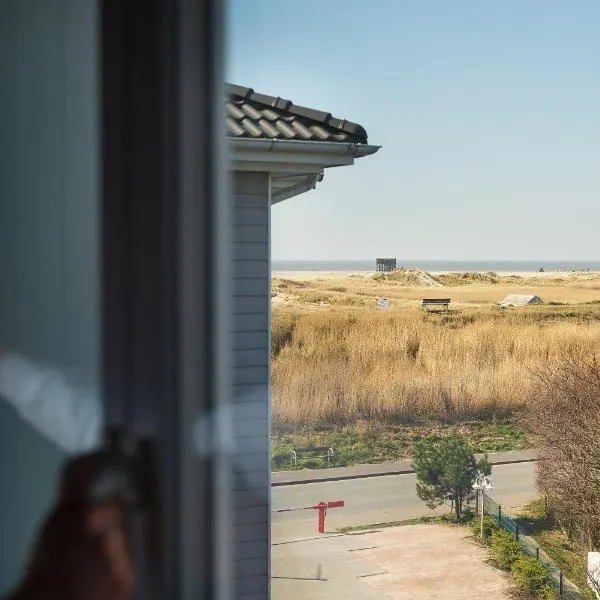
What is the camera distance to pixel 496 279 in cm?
369

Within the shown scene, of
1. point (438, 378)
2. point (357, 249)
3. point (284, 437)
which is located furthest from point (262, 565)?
point (357, 249)

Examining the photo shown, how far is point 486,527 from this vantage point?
3.07 metres

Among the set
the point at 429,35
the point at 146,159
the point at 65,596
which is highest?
the point at 429,35

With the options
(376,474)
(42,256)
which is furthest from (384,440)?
(42,256)

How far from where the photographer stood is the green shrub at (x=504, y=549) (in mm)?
2910

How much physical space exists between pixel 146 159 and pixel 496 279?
3484 mm

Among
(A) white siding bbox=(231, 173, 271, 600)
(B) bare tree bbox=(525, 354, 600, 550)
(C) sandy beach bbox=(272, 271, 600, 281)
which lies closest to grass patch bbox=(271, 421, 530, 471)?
(B) bare tree bbox=(525, 354, 600, 550)

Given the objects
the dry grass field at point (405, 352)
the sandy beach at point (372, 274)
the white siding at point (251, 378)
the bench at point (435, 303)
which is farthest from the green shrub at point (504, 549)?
the white siding at point (251, 378)

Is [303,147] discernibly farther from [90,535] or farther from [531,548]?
[531,548]

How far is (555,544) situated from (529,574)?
0.22 meters

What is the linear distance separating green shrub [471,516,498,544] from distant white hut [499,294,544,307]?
0.85 meters

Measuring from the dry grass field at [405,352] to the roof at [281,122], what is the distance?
1.77 m

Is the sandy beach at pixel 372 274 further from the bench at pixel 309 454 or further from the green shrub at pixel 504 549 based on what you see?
the green shrub at pixel 504 549

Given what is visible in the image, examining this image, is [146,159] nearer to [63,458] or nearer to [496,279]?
[63,458]
